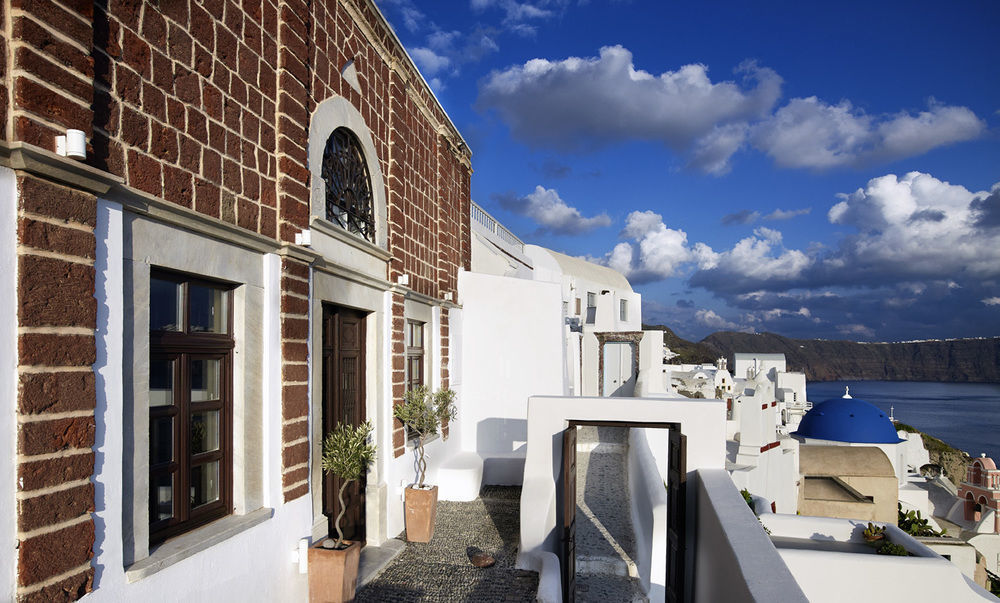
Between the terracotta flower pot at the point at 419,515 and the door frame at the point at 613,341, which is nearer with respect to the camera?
the terracotta flower pot at the point at 419,515

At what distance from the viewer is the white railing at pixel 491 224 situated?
44.1 ft

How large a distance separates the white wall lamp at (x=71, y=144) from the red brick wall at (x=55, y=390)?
17 centimetres

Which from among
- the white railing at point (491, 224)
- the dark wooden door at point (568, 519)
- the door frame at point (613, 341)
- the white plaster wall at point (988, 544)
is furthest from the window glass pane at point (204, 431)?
the white plaster wall at point (988, 544)

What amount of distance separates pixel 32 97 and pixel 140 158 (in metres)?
0.72

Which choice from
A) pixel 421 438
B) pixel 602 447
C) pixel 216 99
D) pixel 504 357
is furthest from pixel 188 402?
pixel 602 447

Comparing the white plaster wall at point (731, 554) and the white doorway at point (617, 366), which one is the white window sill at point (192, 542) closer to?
the white plaster wall at point (731, 554)

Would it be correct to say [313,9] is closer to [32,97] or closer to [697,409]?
[32,97]

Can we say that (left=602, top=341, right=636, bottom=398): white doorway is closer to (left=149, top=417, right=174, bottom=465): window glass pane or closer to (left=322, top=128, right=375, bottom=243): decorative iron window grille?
(left=322, top=128, right=375, bottom=243): decorative iron window grille

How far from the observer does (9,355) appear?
7.87ft

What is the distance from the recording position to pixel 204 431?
388 centimetres

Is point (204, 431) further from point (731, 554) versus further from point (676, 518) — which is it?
point (676, 518)

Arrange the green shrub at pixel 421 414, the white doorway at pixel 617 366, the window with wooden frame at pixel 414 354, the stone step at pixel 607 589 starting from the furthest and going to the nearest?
the white doorway at pixel 617 366 → the window with wooden frame at pixel 414 354 → the green shrub at pixel 421 414 → the stone step at pixel 607 589

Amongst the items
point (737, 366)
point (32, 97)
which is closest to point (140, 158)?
point (32, 97)

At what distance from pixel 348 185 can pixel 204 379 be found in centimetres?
285
